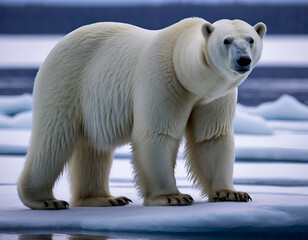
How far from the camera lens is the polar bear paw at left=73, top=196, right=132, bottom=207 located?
478cm

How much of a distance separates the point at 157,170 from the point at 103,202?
71 cm

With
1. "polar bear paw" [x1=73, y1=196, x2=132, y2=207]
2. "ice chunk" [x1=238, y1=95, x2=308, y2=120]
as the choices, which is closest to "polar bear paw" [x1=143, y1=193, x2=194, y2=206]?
"polar bear paw" [x1=73, y1=196, x2=132, y2=207]

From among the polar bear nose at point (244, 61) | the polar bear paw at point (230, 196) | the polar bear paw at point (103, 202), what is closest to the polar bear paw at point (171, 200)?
the polar bear paw at point (230, 196)

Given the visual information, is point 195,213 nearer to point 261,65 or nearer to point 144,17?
point 261,65

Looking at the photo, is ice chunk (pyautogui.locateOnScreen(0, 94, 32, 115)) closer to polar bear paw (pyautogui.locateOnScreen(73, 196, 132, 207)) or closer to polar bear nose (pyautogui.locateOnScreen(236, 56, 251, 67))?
polar bear paw (pyautogui.locateOnScreen(73, 196, 132, 207))

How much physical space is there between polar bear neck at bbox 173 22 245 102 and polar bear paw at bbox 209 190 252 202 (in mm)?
642

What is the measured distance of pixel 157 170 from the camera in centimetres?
428

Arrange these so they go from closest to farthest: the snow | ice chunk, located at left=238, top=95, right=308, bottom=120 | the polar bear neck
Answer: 1. the polar bear neck
2. the snow
3. ice chunk, located at left=238, top=95, right=308, bottom=120

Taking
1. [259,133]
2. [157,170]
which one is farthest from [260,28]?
[259,133]

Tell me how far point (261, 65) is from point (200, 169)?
71.0 feet

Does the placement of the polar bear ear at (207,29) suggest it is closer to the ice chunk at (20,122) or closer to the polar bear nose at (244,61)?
the polar bear nose at (244,61)

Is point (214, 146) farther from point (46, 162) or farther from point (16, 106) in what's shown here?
point (16, 106)

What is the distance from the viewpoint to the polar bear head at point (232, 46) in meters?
3.89

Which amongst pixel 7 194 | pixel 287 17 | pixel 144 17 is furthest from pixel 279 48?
pixel 7 194
